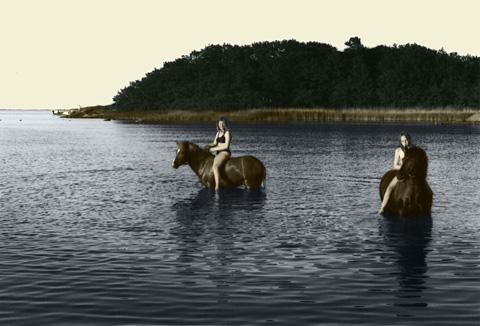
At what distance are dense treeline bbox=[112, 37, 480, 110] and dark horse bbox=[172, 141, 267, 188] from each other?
113709 millimetres

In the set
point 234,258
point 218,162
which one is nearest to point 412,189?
point 234,258

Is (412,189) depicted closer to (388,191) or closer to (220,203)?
(388,191)

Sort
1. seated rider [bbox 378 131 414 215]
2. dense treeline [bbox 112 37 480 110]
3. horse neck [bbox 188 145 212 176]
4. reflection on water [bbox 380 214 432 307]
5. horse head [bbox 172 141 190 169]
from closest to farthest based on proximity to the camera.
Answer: reflection on water [bbox 380 214 432 307] → seated rider [bbox 378 131 414 215] → horse head [bbox 172 141 190 169] → horse neck [bbox 188 145 212 176] → dense treeline [bbox 112 37 480 110]

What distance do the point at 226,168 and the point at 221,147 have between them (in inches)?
31.0

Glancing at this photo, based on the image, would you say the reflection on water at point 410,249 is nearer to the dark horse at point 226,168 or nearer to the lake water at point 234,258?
the lake water at point 234,258

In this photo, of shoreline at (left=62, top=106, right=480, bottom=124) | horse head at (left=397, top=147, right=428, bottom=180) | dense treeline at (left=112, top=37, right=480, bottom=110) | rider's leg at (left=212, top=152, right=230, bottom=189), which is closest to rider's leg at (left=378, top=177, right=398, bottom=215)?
horse head at (left=397, top=147, right=428, bottom=180)

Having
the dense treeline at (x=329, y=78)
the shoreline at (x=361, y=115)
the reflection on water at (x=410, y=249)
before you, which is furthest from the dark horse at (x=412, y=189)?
the dense treeline at (x=329, y=78)

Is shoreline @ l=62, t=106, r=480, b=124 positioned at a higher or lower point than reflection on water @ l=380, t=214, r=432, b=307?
higher

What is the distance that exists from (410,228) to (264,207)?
4047 mm

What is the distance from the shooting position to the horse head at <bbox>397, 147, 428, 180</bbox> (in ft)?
42.2

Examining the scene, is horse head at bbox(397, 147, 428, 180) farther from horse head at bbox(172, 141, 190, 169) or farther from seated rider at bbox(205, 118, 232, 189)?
horse head at bbox(172, 141, 190, 169)

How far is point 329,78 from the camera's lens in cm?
13825

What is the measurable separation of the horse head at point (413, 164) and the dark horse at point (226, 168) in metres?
6.24

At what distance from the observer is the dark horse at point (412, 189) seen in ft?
42.3
